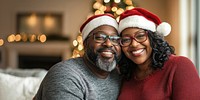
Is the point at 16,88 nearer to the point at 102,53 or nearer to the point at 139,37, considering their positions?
the point at 102,53

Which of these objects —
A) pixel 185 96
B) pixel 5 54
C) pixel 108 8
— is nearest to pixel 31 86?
pixel 185 96

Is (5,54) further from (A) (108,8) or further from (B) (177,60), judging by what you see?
(B) (177,60)

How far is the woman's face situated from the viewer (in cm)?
169

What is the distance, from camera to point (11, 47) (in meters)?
6.90

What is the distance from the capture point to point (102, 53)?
1.75 meters

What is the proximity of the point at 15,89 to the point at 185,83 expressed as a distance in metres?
1.26

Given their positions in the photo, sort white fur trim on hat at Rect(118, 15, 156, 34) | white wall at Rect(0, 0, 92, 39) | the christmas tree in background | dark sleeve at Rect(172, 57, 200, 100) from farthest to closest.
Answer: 1. white wall at Rect(0, 0, 92, 39)
2. the christmas tree in background
3. white fur trim on hat at Rect(118, 15, 156, 34)
4. dark sleeve at Rect(172, 57, 200, 100)

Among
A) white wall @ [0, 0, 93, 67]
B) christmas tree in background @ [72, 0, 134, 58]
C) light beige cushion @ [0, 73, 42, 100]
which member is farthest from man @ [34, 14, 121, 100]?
white wall @ [0, 0, 93, 67]

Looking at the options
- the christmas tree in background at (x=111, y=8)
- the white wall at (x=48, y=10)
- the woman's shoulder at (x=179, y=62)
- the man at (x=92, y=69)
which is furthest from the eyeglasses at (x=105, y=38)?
the white wall at (x=48, y=10)

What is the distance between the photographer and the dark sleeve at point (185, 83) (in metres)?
1.51

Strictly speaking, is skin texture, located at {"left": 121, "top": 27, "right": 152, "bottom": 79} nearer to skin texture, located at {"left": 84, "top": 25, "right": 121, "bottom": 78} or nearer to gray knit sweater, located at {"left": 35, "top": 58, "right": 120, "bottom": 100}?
skin texture, located at {"left": 84, "top": 25, "right": 121, "bottom": 78}

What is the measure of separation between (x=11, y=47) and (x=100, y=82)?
5.47 m

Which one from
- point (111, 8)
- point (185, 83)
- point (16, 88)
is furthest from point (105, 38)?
point (111, 8)

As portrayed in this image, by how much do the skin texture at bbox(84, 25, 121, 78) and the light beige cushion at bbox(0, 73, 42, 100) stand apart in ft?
2.27
